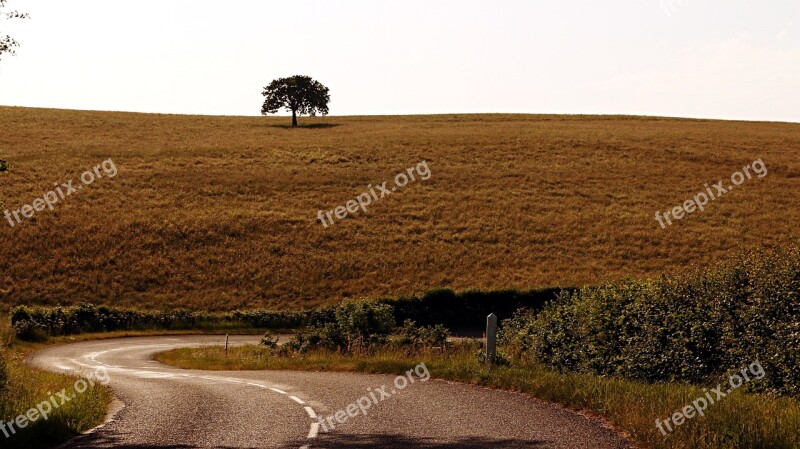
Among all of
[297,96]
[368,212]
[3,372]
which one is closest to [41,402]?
[3,372]

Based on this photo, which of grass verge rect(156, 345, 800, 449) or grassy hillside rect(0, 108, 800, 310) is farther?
grassy hillside rect(0, 108, 800, 310)

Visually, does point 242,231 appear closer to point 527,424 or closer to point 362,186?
point 362,186

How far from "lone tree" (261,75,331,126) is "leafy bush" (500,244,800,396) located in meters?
97.0

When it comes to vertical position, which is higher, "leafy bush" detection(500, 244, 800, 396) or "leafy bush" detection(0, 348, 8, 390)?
"leafy bush" detection(500, 244, 800, 396)

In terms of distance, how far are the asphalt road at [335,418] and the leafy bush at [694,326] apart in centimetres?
250

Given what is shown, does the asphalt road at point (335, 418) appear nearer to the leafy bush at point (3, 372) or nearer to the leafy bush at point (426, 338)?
the leafy bush at point (3, 372)

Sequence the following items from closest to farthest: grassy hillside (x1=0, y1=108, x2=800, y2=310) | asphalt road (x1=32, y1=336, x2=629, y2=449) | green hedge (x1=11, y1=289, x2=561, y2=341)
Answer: asphalt road (x1=32, y1=336, x2=629, y2=449), green hedge (x1=11, y1=289, x2=561, y2=341), grassy hillside (x1=0, y1=108, x2=800, y2=310)

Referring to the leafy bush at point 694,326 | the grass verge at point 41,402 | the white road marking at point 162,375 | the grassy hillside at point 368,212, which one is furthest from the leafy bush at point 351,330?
the grassy hillside at point 368,212

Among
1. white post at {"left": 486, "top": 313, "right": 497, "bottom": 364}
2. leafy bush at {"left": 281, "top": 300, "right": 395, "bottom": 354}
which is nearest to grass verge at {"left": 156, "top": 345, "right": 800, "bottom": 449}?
white post at {"left": 486, "top": 313, "right": 497, "bottom": 364}

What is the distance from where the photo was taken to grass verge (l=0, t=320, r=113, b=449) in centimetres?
1191

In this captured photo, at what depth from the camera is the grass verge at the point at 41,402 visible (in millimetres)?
11914

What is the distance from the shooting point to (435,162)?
268ft

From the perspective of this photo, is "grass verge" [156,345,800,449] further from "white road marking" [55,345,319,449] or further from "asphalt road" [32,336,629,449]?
"white road marking" [55,345,319,449]

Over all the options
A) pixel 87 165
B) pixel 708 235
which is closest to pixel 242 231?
pixel 87 165
